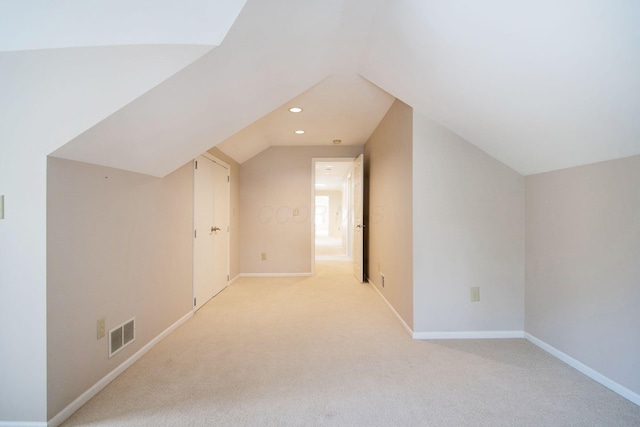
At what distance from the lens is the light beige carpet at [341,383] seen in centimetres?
171

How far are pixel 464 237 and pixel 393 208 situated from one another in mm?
893

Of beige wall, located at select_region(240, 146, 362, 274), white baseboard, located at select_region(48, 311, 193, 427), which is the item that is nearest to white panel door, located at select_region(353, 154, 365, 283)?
beige wall, located at select_region(240, 146, 362, 274)

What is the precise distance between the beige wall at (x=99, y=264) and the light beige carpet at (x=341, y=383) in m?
0.24

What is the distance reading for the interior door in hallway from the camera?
3582mm

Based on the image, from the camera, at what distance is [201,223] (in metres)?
3.71

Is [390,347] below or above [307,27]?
below

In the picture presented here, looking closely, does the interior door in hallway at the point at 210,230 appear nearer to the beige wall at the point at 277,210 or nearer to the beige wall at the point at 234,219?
the beige wall at the point at 234,219

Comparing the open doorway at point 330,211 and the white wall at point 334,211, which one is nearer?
the open doorway at point 330,211

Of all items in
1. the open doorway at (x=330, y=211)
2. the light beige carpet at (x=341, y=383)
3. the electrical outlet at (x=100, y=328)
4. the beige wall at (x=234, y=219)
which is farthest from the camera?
the open doorway at (x=330, y=211)

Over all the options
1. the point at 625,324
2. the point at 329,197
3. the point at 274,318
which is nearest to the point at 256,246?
the point at 274,318

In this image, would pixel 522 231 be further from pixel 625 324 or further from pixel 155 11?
pixel 155 11

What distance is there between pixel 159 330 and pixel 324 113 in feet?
9.41

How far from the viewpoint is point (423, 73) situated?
225 cm

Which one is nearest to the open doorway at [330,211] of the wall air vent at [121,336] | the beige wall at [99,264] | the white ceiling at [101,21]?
the beige wall at [99,264]
